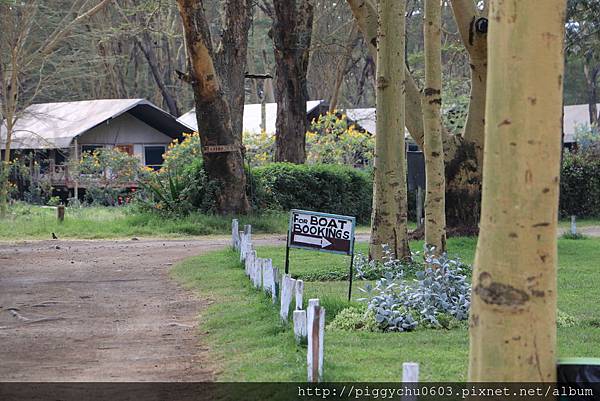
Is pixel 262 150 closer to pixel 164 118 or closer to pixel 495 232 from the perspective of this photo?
pixel 164 118

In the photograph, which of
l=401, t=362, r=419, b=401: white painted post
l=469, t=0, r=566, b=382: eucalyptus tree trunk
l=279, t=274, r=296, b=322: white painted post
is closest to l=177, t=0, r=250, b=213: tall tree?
l=279, t=274, r=296, b=322: white painted post

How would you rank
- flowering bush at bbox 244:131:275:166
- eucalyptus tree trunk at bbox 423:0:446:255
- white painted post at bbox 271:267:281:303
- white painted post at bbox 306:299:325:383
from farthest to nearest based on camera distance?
flowering bush at bbox 244:131:275:166, eucalyptus tree trunk at bbox 423:0:446:255, white painted post at bbox 271:267:281:303, white painted post at bbox 306:299:325:383

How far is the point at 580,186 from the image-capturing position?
32531 millimetres

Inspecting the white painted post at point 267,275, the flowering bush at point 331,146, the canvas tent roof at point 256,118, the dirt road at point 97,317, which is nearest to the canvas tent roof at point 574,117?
the canvas tent roof at point 256,118

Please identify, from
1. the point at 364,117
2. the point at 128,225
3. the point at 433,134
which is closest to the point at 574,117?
the point at 364,117

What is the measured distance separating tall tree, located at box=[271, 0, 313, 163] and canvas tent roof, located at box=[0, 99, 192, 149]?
13.0 metres

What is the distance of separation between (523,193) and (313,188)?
75.1 feet

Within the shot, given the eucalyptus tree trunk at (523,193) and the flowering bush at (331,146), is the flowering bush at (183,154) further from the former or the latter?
the eucalyptus tree trunk at (523,193)

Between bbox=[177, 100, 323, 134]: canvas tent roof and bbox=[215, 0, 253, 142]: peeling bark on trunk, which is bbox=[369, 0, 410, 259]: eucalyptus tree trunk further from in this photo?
bbox=[177, 100, 323, 134]: canvas tent roof

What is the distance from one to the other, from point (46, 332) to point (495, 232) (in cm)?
741

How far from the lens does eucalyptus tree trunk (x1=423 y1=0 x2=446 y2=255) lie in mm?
13969

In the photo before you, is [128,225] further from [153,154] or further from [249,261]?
[153,154]

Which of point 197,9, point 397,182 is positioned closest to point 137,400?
point 397,182

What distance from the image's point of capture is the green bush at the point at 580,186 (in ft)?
106
